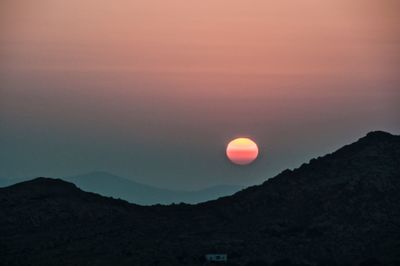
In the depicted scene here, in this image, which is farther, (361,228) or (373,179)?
(373,179)

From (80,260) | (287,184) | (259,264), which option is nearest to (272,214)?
(287,184)

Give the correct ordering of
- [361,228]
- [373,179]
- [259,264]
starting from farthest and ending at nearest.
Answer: [373,179] < [361,228] < [259,264]

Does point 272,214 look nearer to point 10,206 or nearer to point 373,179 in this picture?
point 373,179

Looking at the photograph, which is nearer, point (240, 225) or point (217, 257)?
point (217, 257)

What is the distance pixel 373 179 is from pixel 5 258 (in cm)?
6391

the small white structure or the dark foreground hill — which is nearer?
the small white structure

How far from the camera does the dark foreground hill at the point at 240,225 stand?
17000 centimetres

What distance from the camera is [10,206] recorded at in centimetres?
19488

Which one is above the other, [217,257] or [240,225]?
[240,225]

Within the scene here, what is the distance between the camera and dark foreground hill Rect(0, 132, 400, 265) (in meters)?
170

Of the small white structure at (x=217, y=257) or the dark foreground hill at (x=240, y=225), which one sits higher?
the dark foreground hill at (x=240, y=225)

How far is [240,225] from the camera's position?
186 m

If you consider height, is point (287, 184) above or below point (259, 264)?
above

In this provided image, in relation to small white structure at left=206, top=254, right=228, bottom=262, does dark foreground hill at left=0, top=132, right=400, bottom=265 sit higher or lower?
higher
